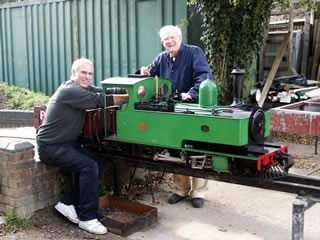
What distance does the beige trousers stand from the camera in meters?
4.74

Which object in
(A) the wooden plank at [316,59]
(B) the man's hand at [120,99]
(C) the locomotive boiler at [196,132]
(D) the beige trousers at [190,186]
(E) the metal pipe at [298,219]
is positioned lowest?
(D) the beige trousers at [190,186]

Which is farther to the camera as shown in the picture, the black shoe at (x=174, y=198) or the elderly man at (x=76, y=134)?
the black shoe at (x=174, y=198)

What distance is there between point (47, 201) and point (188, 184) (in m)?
1.70

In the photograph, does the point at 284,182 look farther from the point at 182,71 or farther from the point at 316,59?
the point at 316,59

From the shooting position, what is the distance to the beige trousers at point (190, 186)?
474 centimetres

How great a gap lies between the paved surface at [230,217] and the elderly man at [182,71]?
16 cm

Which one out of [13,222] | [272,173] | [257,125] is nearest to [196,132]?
[257,125]

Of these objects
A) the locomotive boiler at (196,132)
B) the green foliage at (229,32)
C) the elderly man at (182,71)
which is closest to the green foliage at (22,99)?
the green foliage at (229,32)

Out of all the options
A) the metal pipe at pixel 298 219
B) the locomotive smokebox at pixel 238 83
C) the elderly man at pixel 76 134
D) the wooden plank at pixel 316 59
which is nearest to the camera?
the metal pipe at pixel 298 219

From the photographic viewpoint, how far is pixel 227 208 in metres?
4.67

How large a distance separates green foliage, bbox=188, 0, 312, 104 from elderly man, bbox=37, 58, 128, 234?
429cm

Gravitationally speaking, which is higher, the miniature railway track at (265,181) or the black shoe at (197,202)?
the miniature railway track at (265,181)

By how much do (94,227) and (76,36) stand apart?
281 inches

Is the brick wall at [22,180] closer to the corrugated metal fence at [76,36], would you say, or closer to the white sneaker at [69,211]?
the white sneaker at [69,211]
